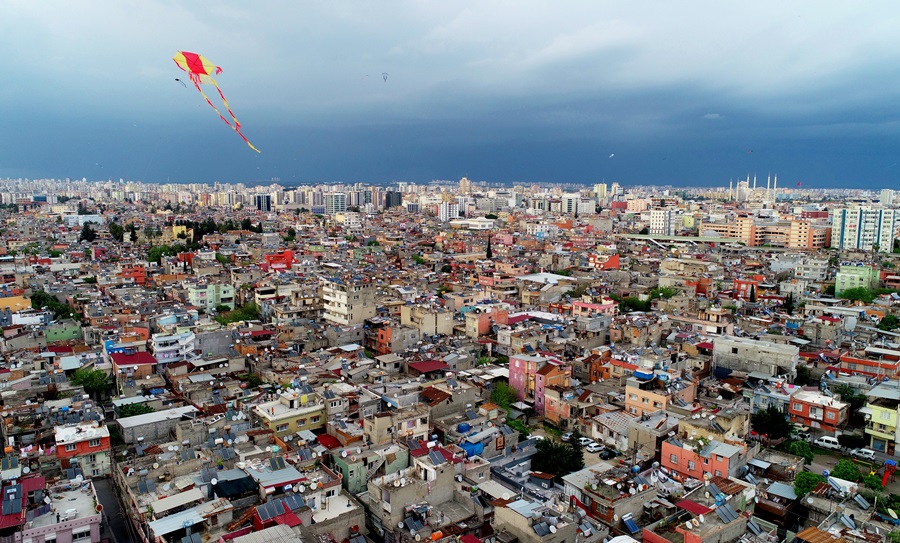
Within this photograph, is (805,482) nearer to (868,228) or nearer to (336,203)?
(868,228)

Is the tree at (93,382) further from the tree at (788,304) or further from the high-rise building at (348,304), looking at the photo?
the tree at (788,304)

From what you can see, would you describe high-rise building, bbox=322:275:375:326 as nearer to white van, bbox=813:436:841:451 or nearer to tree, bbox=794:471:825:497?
white van, bbox=813:436:841:451

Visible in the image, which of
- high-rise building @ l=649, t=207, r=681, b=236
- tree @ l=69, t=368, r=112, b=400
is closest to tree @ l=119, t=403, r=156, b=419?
tree @ l=69, t=368, r=112, b=400

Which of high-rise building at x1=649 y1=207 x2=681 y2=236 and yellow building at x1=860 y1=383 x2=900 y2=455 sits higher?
high-rise building at x1=649 y1=207 x2=681 y2=236

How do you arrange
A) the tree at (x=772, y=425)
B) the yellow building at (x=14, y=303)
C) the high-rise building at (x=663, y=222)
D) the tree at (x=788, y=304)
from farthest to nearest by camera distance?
the high-rise building at (x=663, y=222), the tree at (x=788, y=304), the yellow building at (x=14, y=303), the tree at (x=772, y=425)

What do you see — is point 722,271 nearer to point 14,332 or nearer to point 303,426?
point 303,426

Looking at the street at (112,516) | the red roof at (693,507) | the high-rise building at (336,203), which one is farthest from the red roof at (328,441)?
the high-rise building at (336,203)
